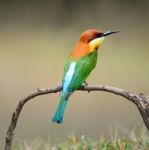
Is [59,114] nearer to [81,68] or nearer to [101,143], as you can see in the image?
[81,68]

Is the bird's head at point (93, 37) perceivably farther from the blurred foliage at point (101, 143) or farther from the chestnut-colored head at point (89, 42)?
the blurred foliage at point (101, 143)

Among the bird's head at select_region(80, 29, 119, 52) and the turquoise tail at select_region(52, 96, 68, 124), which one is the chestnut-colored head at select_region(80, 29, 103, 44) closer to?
the bird's head at select_region(80, 29, 119, 52)

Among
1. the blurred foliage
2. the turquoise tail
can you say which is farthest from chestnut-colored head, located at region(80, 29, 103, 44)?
the blurred foliage

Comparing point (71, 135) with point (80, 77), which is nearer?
point (80, 77)

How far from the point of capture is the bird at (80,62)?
277 cm

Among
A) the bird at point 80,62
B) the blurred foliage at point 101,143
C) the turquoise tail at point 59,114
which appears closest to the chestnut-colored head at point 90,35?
the bird at point 80,62

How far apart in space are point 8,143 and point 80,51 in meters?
0.36

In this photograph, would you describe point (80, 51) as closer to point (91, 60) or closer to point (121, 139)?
point (91, 60)

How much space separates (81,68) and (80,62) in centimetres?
3

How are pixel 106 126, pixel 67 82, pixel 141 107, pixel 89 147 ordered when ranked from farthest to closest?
pixel 106 126 < pixel 89 147 < pixel 67 82 < pixel 141 107

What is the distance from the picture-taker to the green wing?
2809 millimetres

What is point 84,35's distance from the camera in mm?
2818

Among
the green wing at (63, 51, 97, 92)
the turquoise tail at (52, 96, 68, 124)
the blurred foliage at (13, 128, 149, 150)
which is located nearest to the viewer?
the turquoise tail at (52, 96, 68, 124)

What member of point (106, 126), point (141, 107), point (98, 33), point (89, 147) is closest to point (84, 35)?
point (98, 33)
